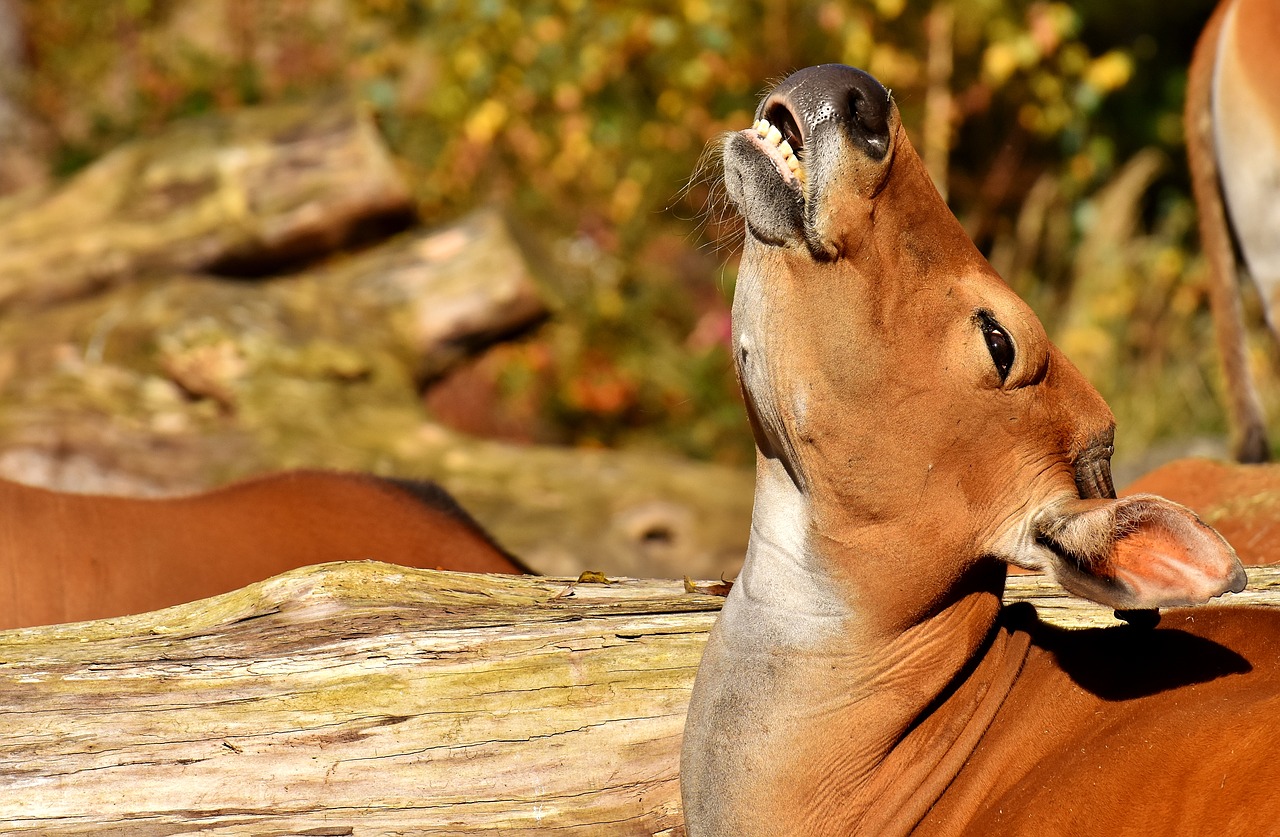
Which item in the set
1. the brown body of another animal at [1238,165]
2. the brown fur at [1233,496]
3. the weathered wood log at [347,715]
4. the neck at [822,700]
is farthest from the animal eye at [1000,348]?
the brown body of another animal at [1238,165]

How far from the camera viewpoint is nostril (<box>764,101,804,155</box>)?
8.82 ft

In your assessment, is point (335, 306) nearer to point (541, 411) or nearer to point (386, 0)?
point (541, 411)

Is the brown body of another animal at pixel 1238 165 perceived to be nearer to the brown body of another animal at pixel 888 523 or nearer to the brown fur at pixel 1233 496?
the brown fur at pixel 1233 496

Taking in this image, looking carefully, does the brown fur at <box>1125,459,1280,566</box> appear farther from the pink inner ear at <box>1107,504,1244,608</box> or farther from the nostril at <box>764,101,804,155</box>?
the nostril at <box>764,101,804,155</box>

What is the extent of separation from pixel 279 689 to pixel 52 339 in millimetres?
4506

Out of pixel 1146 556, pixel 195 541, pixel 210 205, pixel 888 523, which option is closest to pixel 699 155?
pixel 210 205

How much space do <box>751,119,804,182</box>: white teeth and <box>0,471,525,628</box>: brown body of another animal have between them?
65.6 inches

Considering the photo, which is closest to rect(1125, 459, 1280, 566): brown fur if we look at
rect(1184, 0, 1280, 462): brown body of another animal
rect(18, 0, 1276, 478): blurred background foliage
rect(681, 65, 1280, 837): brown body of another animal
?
rect(1184, 0, 1280, 462): brown body of another animal

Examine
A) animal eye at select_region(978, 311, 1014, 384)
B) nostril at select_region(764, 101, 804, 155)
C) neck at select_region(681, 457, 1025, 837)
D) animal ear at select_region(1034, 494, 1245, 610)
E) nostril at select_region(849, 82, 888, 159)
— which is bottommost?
neck at select_region(681, 457, 1025, 837)

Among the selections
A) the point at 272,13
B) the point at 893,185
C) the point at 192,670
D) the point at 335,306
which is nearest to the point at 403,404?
the point at 335,306

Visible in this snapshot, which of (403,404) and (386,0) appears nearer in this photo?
(403,404)

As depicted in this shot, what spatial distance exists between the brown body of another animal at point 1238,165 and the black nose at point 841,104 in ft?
10.8

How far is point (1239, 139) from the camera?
5594 mm

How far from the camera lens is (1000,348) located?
2609mm
